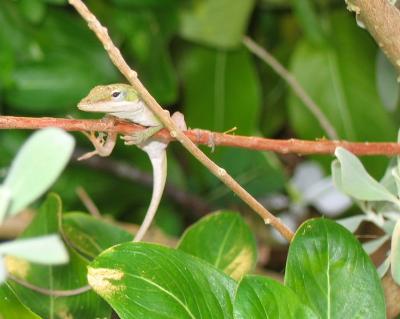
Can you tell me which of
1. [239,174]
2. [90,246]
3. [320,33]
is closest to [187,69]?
[320,33]

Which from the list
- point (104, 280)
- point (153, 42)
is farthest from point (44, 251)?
point (153, 42)

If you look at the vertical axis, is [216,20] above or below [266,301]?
above

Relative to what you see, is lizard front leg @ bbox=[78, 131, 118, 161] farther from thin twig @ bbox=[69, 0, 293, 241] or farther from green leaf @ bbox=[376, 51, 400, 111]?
green leaf @ bbox=[376, 51, 400, 111]

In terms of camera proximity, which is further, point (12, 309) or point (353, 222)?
point (353, 222)

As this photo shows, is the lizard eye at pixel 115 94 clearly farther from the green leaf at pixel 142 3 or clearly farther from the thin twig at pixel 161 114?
the green leaf at pixel 142 3

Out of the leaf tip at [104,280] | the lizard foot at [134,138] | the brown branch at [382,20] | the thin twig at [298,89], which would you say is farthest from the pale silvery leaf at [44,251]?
the thin twig at [298,89]

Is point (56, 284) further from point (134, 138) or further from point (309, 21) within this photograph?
point (309, 21)

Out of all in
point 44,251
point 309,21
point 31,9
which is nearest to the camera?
point 44,251
